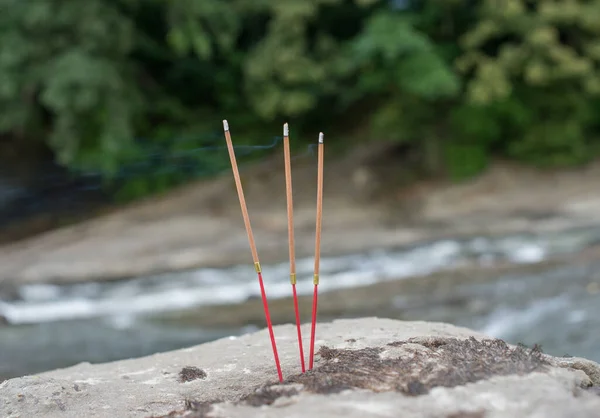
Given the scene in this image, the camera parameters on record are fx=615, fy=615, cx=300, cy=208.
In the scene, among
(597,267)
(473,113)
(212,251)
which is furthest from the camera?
(473,113)

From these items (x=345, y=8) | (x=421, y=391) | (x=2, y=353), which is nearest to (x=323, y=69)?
(x=345, y=8)

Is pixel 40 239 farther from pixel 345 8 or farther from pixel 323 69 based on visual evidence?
pixel 345 8

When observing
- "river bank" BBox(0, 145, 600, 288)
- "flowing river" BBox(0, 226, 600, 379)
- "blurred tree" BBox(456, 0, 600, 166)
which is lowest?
"flowing river" BBox(0, 226, 600, 379)

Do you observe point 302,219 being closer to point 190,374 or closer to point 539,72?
point 539,72

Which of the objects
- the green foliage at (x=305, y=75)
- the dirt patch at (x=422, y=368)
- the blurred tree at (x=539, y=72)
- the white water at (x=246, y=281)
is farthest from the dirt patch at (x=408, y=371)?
the blurred tree at (x=539, y=72)

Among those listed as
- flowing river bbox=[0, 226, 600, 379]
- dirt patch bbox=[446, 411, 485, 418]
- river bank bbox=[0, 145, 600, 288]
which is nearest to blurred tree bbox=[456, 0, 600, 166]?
river bank bbox=[0, 145, 600, 288]

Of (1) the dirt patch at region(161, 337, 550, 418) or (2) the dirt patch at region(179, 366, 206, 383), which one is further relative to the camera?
(2) the dirt patch at region(179, 366, 206, 383)

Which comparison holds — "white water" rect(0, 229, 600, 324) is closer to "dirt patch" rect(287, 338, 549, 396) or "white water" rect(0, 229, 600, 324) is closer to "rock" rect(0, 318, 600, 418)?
"rock" rect(0, 318, 600, 418)

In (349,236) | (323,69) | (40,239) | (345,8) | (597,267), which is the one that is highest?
(345,8)
